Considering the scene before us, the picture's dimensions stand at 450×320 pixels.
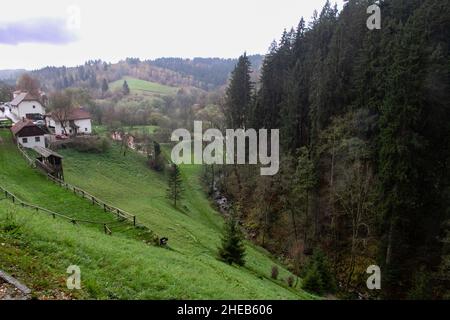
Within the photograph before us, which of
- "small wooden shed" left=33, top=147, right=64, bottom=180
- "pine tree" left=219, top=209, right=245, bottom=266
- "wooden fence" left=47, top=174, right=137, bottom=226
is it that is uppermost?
"small wooden shed" left=33, top=147, right=64, bottom=180

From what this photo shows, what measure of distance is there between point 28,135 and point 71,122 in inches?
564

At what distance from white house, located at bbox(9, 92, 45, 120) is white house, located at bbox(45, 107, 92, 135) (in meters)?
4.14

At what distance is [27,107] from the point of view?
5988 centimetres

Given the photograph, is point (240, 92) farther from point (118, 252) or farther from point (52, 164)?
point (118, 252)

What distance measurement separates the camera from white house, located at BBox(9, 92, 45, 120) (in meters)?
58.8

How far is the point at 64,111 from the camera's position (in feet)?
177

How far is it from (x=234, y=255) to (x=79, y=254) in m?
12.4

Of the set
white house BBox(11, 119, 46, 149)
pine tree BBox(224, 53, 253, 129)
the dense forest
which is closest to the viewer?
the dense forest

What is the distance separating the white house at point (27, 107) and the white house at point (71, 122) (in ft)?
13.6

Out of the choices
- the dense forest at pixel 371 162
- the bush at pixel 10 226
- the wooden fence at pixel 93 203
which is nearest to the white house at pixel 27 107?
the wooden fence at pixel 93 203

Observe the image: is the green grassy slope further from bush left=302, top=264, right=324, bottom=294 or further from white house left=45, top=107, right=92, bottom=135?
white house left=45, top=107, right=92, bottom=135

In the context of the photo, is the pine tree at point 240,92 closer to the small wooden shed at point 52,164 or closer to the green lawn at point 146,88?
the small wooden shed at point 52,164

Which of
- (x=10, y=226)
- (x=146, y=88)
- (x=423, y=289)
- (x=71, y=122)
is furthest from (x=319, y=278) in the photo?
(x=146, y=88)

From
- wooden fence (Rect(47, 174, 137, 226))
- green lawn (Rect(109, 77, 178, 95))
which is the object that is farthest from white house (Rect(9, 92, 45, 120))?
green lawn (Rect(109, 77, 178, 95))
